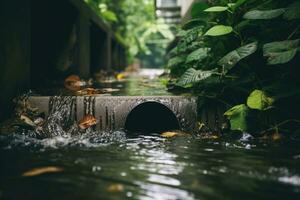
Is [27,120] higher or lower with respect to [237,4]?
lower

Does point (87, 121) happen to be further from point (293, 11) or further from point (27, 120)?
point (293, 11)

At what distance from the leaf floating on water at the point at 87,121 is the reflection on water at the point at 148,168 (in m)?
0.50

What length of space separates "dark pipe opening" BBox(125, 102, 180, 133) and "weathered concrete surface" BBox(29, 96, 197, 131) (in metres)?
0.08

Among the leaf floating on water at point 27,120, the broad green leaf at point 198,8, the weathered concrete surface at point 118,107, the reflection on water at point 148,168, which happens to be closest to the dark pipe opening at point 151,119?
the weathered concrete surface at point 118,107

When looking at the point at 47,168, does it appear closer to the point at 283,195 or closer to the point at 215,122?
the point at 283,195

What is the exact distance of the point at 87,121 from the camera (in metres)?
3.69

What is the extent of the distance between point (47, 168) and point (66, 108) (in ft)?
5.70

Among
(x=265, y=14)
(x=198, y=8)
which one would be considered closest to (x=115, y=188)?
(x=265, y=14)

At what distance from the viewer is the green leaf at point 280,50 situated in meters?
3.08

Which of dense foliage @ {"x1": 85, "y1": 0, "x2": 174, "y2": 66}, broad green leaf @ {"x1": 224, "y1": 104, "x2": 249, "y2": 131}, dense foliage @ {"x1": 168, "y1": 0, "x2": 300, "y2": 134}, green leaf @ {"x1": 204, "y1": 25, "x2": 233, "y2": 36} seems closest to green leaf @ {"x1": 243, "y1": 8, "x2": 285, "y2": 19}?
dense foliage @ {"x1": 168, "y1": 0, "x2": 300, "y2": 134}

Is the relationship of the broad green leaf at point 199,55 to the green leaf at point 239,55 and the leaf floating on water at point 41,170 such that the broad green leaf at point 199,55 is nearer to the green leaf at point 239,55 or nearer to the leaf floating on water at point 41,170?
the green leaf at point 239,55

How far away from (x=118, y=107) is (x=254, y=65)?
4.69 ft

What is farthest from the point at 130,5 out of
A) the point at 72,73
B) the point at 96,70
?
the point at 72,73

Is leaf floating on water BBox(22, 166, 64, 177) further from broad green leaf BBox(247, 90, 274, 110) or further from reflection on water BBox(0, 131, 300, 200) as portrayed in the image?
broad green leaf BBox(247, 90, 274, 110)
